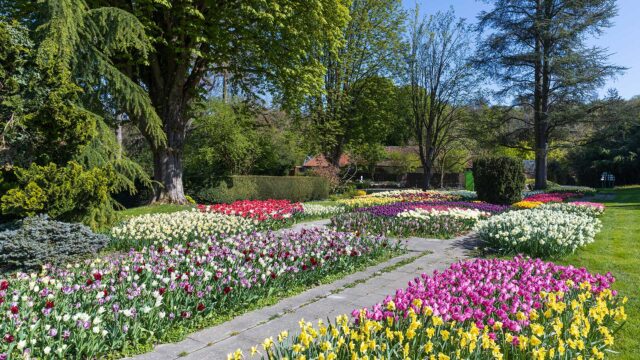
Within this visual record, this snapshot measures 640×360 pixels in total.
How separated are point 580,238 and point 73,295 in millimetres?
7130

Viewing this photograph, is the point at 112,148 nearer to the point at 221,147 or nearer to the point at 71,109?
the point at 71,109

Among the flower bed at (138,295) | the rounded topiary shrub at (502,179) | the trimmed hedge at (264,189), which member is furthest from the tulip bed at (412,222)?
the trimmed hedge at (264,189)

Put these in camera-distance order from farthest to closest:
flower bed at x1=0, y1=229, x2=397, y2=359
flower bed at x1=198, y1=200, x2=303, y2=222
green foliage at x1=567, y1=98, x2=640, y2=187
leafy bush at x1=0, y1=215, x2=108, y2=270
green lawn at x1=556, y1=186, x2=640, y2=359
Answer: green foliage at x1=567, y1=98, x2=640, y2=187 < flower bed at x1=198, y1=200, x2=303, y2=222 < leafy bush at x1=0, y1=215, x2=108, y2=270 < green lawn at x1=556, y1=186, x2=640, y2=359 < flower bed at x1=0, y1=229, x2=397, y2=359

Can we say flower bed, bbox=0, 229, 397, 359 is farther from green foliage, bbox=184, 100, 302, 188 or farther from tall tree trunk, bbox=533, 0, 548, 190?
tall tree trunk, bbox=533, 0, 548, 190

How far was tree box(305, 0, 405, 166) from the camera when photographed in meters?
25.1

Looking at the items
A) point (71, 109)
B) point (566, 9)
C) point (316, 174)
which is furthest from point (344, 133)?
point (71, 109)

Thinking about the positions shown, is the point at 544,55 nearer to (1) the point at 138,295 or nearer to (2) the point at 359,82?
(2) the point at 359,82

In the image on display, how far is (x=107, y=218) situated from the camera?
740cm

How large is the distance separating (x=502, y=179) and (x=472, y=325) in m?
13.8

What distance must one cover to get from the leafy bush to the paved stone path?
10.5 ft

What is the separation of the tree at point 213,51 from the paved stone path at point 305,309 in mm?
9065

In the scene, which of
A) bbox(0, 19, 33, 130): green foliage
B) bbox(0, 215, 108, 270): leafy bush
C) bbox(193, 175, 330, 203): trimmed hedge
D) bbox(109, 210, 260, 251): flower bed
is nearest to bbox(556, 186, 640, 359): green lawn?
bbox(109, 210, 260, 251): flower bed

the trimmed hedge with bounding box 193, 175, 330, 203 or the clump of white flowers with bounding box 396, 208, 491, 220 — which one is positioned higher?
the trimmed hedge with bounding box 193, 175, 330, 203

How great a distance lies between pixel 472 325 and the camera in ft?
8.47
